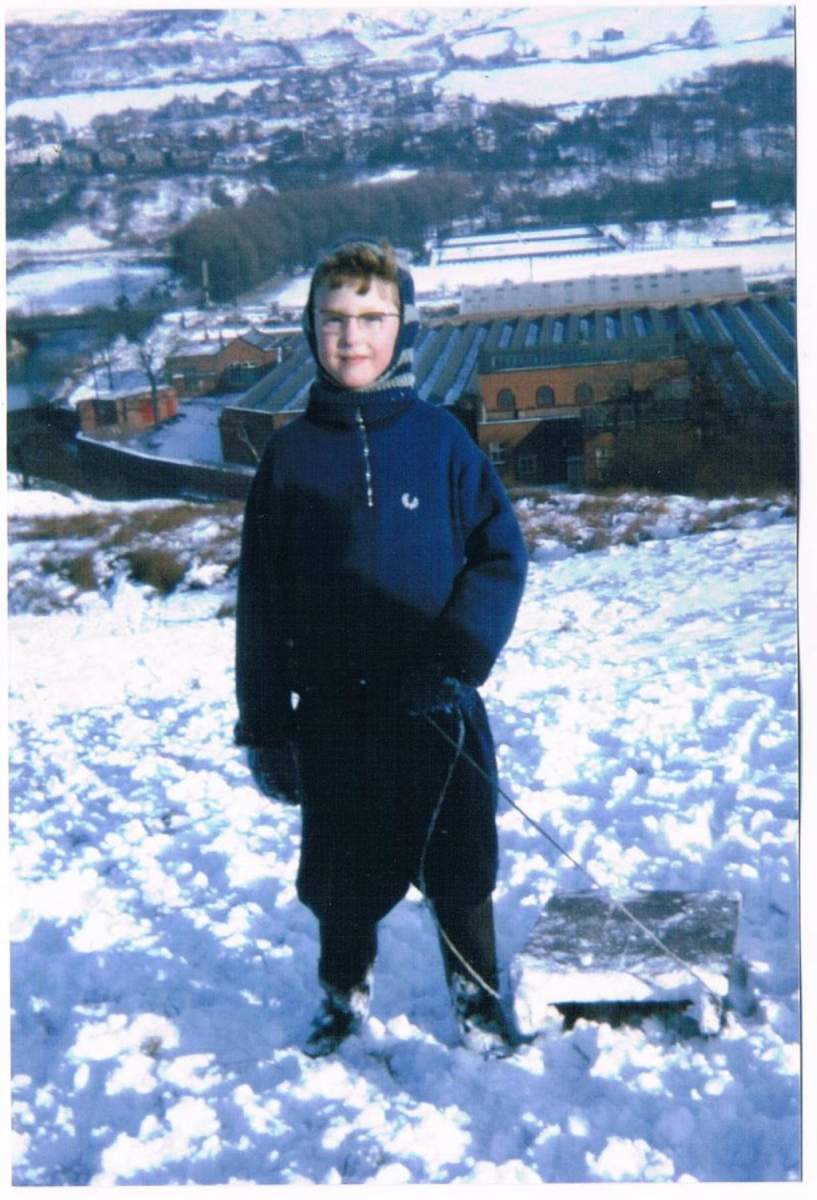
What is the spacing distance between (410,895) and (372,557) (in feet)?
2.88

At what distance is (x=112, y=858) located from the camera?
9.36ft

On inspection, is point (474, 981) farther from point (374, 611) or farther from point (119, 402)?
point (119, 402)

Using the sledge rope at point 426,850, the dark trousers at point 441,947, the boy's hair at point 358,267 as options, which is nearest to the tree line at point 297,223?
the boy's hair at point 358,267

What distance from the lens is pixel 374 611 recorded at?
236 cm

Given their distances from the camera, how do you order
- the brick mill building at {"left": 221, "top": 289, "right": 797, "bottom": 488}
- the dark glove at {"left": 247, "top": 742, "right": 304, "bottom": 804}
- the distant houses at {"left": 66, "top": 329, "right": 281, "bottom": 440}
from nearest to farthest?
the dark glove at {"left": 247, "top": 742, "right": 304, "bottom": 804} < the brick mill building at {"left": 221, "top": 289, "right": 797, "bottom": 488} < the distant houses at {"left": 66, "top": 329, "right": 281, "bottom": 440}

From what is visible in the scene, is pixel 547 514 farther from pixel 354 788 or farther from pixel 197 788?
pixel 197 788

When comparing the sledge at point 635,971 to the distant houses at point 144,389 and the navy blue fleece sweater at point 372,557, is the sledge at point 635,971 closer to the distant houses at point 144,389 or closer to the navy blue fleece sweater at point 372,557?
the navy blue fleece sweater at point 372,557

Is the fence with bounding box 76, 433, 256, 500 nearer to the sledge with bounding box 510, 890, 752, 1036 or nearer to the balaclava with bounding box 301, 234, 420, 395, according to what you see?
the balaclava with bounding box 301, 234, 420, 395

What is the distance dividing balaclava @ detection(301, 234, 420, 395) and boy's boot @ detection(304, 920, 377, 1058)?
113 cm

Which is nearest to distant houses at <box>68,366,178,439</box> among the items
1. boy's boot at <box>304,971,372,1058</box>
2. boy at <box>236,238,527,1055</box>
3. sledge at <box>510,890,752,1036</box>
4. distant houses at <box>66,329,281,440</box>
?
distant houses at <box>66,329,281,440</box>

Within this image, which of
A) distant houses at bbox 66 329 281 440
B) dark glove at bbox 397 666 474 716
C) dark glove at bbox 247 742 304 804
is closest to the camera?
dark glove at bbox 397 666 474 716

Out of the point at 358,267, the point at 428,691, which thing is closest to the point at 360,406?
the point at 358,267

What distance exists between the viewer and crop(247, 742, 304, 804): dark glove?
243 cm

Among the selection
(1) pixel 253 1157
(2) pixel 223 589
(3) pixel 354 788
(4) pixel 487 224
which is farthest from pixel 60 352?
(1) pixel 253 1157
